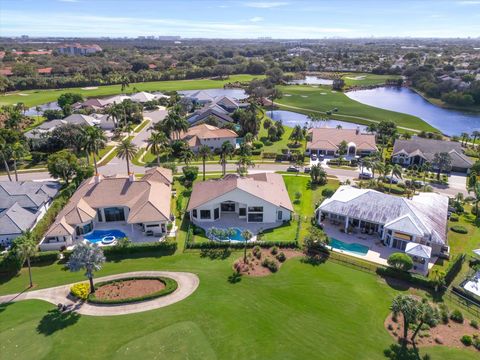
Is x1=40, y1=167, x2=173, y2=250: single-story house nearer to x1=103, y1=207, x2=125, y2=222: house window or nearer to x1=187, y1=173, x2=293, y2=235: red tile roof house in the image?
x1=103, y1=207, x2=125, y2=222: house window

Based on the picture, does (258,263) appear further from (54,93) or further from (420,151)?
(54,93)

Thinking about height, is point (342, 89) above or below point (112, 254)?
above

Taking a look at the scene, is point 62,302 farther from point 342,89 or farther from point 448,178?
point 342,89

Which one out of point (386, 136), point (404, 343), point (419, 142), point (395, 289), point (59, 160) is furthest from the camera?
point (386, 136)

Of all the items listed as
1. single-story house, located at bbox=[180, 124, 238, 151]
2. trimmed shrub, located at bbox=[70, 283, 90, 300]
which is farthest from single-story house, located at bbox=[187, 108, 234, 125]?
trimmed shrub, located at bbox=[70, 283, 90, 300]

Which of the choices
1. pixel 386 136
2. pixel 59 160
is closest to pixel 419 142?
pixel 386 136

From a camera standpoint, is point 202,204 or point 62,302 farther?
point 202,204

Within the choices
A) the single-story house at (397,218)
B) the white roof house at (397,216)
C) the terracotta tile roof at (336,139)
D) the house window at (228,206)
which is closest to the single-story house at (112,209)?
the house window at (228,206)
